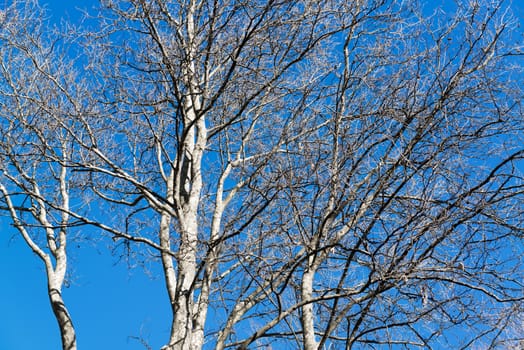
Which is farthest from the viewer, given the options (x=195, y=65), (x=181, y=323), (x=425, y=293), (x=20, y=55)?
(x=20, y=55)

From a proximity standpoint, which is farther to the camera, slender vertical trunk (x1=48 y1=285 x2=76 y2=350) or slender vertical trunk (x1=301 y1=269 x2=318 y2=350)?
slender vertical trunk (x1=48 y1=285 x2=76 y2=350)

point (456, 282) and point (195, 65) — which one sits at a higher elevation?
point (195, 65)

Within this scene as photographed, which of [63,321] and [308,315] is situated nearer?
[308,315]

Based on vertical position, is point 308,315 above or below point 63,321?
below

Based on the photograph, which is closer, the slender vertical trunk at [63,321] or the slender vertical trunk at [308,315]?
the slender vertical trunk at [308,315]

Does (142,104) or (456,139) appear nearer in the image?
(456,139)

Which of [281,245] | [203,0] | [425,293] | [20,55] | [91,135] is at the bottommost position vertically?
[425,293]

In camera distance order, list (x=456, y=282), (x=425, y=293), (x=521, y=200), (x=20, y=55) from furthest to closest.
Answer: (x=20, y=55)
(x=521, y=200)
(x=456, y=282)
(x=425, y=293)

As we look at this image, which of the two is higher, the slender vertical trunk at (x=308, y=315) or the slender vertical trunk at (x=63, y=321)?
the slender vertical trunk at (x=63, y=321)

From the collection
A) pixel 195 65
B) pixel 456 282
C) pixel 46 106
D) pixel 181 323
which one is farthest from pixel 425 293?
pixel 46 106

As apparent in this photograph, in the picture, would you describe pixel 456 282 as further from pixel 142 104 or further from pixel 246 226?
pixel 142 104

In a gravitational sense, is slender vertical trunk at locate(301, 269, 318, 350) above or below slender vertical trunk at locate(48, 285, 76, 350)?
below

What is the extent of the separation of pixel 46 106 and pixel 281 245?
2.95 m

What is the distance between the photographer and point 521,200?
4.95 meters
